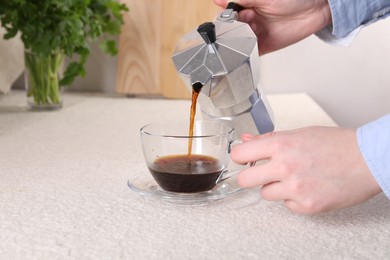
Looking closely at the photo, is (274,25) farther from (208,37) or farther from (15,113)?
(15,113)

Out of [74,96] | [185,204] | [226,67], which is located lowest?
[74,96]

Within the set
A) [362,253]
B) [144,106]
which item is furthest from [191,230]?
[144,106]

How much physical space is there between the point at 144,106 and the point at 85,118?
0.61ft

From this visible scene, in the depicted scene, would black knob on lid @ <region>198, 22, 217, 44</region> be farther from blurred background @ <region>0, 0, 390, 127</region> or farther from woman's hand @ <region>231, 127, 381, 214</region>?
blurred background @ <region>0, 0, 390, 127</region>

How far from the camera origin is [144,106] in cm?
133

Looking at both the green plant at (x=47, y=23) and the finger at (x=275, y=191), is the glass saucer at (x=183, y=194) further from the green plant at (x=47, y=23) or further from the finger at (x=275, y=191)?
the green plant at (x=47, y=23)

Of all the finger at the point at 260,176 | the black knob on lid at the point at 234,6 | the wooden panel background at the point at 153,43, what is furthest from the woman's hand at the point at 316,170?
the wooden panel background at the point at 153,43

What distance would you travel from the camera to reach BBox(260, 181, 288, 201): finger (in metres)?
0.59

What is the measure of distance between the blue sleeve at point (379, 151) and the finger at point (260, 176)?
0.08 meters

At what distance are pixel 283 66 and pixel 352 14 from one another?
1.94 feet

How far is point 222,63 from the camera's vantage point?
0.66m

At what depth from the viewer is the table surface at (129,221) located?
53cm

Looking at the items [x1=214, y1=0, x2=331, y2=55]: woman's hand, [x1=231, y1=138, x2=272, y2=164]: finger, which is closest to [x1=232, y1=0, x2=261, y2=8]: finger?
[x1=214, y1=0, x2=331, y2=55]: woman's hand

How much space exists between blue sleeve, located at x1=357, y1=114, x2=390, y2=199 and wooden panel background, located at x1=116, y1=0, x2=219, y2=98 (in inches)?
34.3
